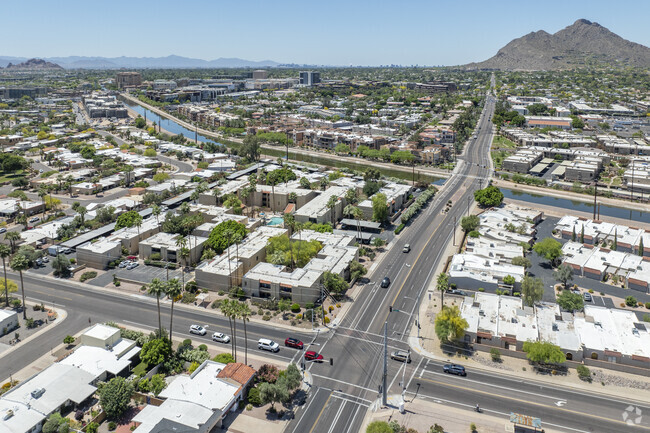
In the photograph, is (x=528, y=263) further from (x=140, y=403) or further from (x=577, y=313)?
(x=140, y=403)

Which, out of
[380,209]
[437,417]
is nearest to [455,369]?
[437,417]

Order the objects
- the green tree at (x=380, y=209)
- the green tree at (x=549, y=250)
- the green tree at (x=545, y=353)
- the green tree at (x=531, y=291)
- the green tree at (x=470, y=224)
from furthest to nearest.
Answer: the green tree at (x=380, y=209) → the green tree at (x=470, y=224) → the green tree at (x=549, y=250) → the green tree at (x=531, y=291) → the green tree at (x=545, y=353)

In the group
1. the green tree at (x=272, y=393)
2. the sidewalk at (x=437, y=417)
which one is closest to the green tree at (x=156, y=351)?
the green tree at (x=272, y=393)

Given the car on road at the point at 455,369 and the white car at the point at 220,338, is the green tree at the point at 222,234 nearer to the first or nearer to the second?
the white car at the point at 220,338

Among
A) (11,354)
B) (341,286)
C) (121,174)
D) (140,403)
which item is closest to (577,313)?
(341,286)

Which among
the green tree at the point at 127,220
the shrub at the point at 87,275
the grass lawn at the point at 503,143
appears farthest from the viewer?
the grass lawn at the point at 503,143

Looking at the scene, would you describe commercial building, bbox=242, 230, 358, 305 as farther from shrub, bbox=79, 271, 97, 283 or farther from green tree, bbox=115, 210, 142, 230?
green tree, bbox=115, 210, 142, 230

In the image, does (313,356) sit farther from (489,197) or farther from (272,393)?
(489,197)
